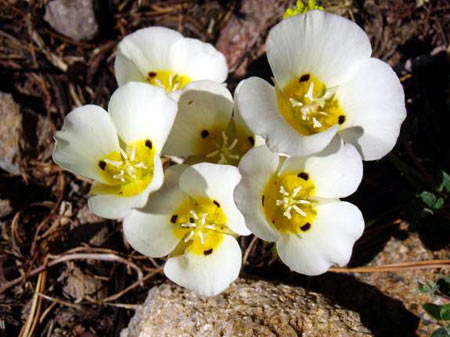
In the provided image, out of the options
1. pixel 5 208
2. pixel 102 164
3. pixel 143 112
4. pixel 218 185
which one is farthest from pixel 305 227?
pixel 5 208

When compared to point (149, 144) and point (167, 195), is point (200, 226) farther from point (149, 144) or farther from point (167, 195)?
point (149, 144)

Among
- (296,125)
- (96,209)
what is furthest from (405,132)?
(96,209)

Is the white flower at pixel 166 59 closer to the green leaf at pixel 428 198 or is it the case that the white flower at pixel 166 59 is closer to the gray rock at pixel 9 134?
the gray rock at pixel 9 134

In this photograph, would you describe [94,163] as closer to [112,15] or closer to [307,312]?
[307,312]

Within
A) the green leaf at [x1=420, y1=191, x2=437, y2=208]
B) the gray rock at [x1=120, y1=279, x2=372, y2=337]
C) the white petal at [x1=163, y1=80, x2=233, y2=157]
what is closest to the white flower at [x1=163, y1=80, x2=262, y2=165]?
the white petal at [x1=163, y1=80, x2=233, y2=157]

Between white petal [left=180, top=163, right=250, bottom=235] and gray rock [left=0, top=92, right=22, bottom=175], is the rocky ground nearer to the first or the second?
gray rock [left=0, top=92, right=22, bottom=175]
